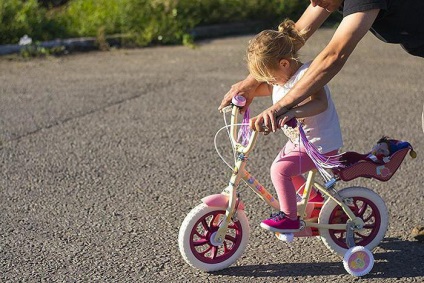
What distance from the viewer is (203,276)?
4.18 metres

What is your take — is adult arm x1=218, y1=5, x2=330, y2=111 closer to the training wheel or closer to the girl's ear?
the girl's ear

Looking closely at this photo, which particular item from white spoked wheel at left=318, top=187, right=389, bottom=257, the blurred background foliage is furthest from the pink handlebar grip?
the blurred background foliage

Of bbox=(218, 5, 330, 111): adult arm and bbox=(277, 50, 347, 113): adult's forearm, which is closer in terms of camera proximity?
bbox=(277, 50, 347, 113): adult's forearm

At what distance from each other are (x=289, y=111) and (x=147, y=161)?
2201 millimetres

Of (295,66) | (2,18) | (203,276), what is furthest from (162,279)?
(2,18)

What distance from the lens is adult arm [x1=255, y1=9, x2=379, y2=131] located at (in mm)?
3764

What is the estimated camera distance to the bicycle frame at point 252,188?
411cm

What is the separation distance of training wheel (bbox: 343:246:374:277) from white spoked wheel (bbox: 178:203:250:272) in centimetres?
51

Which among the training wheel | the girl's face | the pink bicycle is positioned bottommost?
the training wheel

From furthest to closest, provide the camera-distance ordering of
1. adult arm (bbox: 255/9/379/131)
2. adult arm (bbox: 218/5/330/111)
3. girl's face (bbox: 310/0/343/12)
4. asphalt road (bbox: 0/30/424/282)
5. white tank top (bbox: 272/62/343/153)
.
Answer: asphalt road (bbox: 0/30/424/282) < adult arm (bbox: 218/5/330/111) < white tank top (bbox: 272/62/343/153) < girl's face (bbox: 310/0/343/12) < adult arm (bbox: 255/9/379/131)

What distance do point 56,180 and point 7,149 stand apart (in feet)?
2.49

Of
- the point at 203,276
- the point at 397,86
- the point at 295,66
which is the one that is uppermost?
the point at 295,66

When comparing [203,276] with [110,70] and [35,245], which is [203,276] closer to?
[35,245]

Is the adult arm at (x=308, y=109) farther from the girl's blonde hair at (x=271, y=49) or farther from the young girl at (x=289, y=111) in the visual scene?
the girl's blonde hair at (x=271, y=49)
